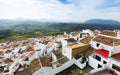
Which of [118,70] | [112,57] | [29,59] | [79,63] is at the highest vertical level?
[112,57]

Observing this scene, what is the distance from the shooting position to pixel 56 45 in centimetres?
4594

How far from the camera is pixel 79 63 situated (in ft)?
94.7

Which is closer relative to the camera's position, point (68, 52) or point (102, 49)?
point (102, 49)

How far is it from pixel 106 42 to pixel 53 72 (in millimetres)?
13098

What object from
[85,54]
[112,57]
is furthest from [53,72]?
[112,57]

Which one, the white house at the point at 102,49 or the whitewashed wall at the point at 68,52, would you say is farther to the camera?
the whitewashed wall at the point at 68,52

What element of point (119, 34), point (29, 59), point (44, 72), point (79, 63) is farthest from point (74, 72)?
point (29, 59)

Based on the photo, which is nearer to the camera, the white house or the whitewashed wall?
the white house

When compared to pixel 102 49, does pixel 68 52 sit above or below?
below

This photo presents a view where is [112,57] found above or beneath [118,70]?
above

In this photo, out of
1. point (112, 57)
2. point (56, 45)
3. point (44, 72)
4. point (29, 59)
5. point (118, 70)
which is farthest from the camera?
point (56, 45)

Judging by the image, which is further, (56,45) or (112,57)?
(56,45)

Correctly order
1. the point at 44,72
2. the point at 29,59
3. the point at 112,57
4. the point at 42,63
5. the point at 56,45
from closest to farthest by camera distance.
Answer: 1. the point at 112,57
2. the point at 44,72
3. the point at 42,63
4. the point at 29,59
5. the point at 56,45

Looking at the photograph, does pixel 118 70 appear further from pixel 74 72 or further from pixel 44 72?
pixel 44 72
